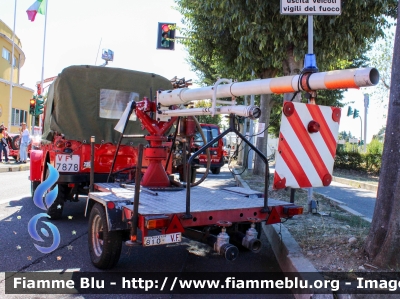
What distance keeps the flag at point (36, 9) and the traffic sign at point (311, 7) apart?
2498cm

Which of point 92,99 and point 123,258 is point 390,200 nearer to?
point 123,258

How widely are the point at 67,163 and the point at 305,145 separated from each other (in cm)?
426

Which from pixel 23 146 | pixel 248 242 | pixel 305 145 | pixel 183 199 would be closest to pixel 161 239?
pixel 248 242

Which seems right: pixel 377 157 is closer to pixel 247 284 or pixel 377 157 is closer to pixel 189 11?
pixel 189 11

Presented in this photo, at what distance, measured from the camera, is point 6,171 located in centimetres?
1717

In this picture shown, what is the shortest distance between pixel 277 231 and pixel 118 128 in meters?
2.90

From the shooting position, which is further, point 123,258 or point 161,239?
point 123,258

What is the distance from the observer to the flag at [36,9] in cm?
2633

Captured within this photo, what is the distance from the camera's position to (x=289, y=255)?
15.1 feet

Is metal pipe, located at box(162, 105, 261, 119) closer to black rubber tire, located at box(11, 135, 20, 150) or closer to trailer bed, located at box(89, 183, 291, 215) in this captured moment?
trailer bed, located at box(89, 183, 291, 215)

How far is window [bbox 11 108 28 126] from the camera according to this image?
33.3m

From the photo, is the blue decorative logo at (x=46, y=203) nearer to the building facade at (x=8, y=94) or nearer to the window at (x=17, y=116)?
the building facade at (x=8, y=94)

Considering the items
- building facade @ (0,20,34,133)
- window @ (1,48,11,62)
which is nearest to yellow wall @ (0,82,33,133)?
building facade @ (0,20,34,133)

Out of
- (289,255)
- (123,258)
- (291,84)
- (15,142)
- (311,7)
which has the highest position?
(311,7)
